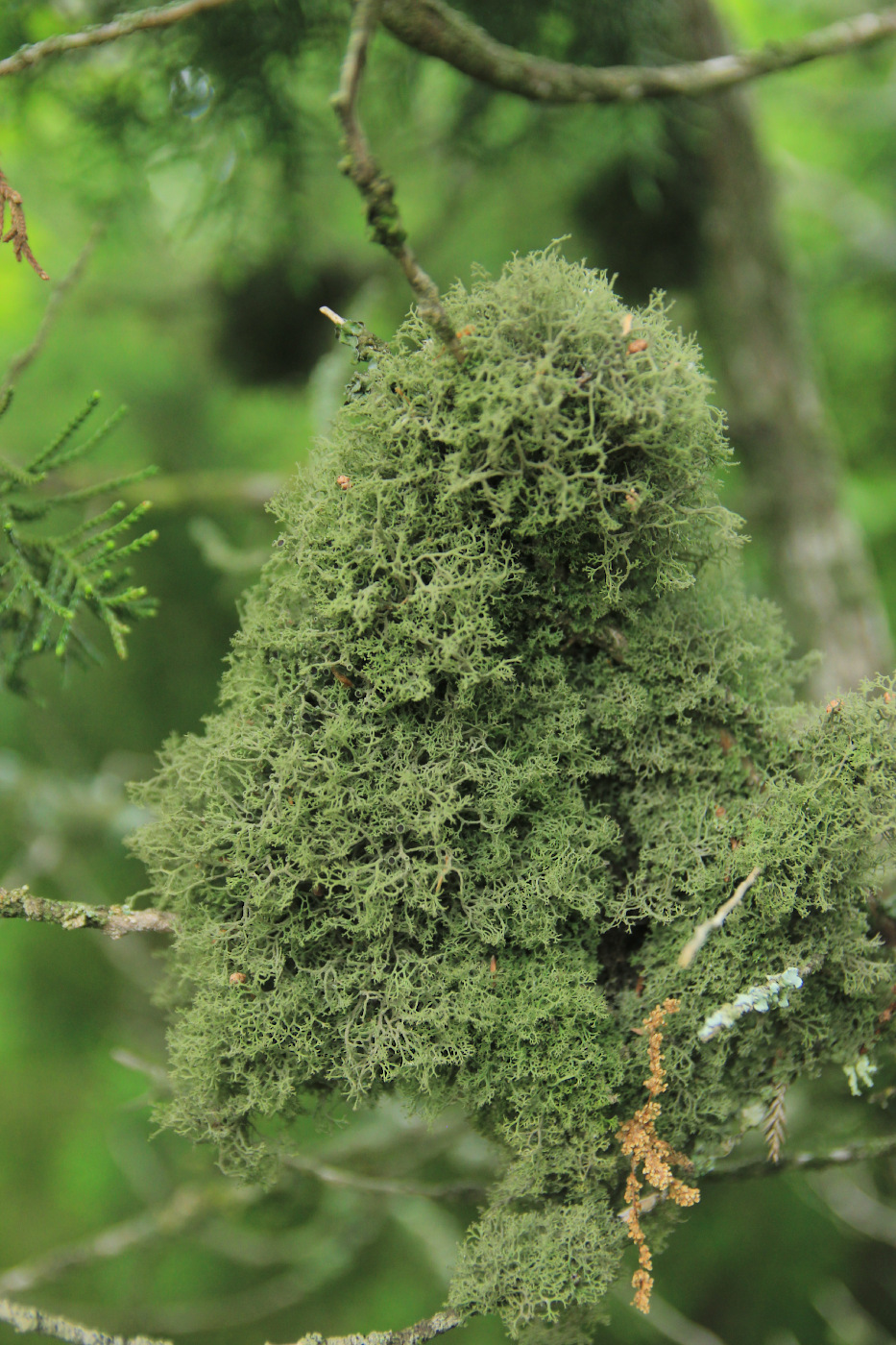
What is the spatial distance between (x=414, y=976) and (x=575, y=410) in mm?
827

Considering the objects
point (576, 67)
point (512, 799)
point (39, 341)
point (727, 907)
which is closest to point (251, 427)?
point (39, 341)

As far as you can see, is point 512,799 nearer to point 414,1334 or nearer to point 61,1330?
point 414,1334

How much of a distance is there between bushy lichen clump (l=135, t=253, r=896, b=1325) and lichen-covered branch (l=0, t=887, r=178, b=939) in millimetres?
63

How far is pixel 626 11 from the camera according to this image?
2.35m

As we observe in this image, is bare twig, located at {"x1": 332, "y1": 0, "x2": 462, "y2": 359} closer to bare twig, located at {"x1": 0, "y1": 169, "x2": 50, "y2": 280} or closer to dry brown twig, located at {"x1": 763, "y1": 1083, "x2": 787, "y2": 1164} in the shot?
bare twig, located at {"x1": 0, "y1": 169, "x2": 50, "y2": 280}

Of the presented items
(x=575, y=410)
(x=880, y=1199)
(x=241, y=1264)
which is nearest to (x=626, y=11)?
(x=575, y=410)

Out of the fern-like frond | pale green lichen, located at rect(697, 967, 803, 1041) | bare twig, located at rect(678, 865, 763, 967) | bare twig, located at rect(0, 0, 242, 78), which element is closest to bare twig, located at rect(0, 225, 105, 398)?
the fern-like frond

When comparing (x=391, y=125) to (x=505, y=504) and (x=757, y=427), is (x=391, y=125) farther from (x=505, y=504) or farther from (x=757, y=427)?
(x=505, y=504)

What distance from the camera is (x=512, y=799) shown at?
1.20m

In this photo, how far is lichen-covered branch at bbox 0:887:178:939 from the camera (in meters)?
1.24

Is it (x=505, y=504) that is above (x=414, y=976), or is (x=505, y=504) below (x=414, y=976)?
above

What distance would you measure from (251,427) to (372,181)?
3.24 meters

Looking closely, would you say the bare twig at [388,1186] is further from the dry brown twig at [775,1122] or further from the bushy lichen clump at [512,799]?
the dry brown twig at [775,1122]

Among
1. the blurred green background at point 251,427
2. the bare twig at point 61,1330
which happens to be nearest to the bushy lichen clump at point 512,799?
the bare twig at point 61,1330
